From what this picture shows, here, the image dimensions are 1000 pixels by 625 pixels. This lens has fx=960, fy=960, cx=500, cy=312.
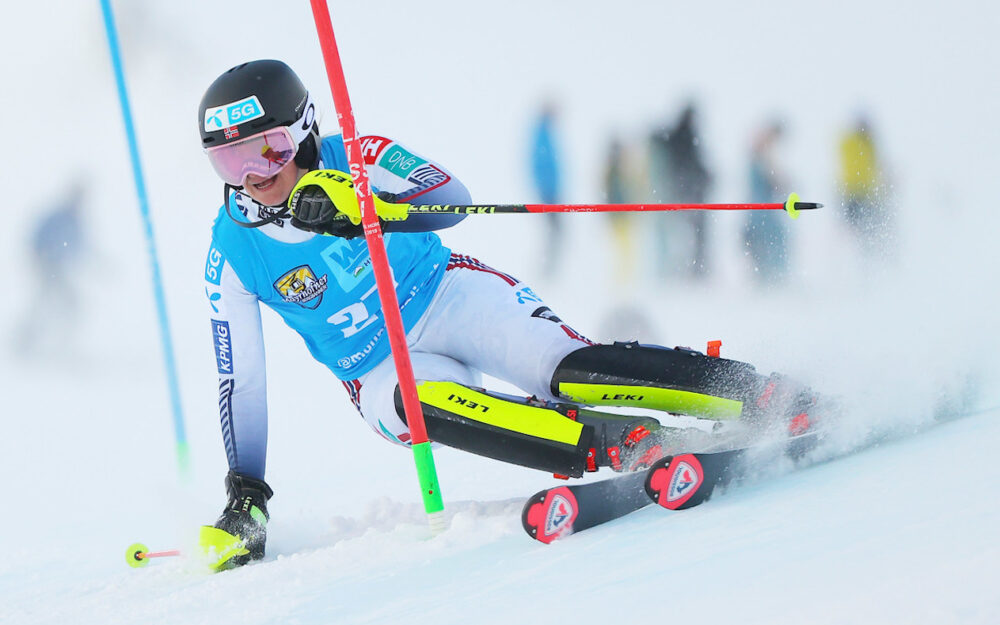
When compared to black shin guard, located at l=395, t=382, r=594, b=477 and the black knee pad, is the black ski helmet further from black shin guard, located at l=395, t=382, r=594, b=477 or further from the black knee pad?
the black knee pad

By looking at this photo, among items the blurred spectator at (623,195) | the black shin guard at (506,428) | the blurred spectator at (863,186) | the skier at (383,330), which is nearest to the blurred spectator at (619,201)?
the blurred spectator at (623,195)

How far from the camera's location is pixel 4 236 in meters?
8.09

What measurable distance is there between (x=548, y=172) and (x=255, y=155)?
16.1ft

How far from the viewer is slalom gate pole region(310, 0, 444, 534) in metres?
2.55

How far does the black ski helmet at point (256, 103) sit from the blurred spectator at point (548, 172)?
427 centimetres

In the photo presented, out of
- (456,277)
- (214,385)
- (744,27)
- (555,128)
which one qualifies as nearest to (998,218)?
(744,27)

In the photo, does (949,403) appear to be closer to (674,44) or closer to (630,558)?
(630,558)

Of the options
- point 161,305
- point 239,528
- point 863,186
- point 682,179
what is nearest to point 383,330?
point 239,528

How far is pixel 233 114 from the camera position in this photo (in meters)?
2.78

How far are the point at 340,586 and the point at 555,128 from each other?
19.3ft

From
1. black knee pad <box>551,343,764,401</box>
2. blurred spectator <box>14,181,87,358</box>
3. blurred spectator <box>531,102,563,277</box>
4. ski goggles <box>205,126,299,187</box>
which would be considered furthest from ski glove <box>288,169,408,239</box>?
blurred spectator <box>14,181,87,358</box>

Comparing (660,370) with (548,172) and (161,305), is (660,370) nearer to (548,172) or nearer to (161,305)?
(161,305)

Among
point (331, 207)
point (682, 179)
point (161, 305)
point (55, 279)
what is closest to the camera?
point (331, 207)

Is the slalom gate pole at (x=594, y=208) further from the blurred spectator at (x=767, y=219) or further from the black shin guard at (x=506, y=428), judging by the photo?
the blurred spectator at (x=767, y=219)
